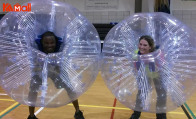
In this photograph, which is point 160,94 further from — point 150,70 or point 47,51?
point 47,51

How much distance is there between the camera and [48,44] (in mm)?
1507

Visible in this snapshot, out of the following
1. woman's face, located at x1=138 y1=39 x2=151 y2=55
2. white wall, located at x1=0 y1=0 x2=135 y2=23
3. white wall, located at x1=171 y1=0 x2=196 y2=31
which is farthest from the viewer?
white wall, located at x1=0 y1=0 x2=135 y2=23

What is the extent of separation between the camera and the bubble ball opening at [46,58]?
1354 millimetres

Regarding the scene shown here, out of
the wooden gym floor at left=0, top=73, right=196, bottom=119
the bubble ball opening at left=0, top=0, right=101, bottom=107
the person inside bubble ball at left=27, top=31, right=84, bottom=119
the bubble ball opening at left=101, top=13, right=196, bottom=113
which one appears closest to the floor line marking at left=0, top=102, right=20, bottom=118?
the wooden gym floor at left=0, top=73, right=196, bottom=119

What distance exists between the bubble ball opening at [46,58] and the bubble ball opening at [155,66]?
0.55 ft

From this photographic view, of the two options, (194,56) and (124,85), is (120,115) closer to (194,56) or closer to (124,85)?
(124,85)

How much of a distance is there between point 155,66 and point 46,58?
2.42 feet

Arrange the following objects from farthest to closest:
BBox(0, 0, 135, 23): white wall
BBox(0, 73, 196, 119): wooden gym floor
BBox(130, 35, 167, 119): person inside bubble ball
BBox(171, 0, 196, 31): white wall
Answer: BBox(0, 0, 135, 23): white wall < BBox(171, 0, 196, 31): white wall < BBox(0, 73, 196, 119): wooden gym floor < BBox(130, 35, 167, 119): person inside bubble ball

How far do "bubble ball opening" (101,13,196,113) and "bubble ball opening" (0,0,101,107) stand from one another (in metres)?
0.17

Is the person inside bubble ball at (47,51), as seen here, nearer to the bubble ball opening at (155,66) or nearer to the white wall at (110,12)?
the bubble ball opening at (155,66)

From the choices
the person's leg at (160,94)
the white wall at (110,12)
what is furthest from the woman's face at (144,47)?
the white wall at (110,12)

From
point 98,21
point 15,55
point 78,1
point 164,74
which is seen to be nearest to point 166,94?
point 164,74

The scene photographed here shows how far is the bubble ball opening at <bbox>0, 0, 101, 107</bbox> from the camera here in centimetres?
135

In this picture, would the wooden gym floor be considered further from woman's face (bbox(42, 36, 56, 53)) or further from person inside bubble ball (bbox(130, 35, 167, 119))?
woman's face (bbox(42, 36, 56, 53))
